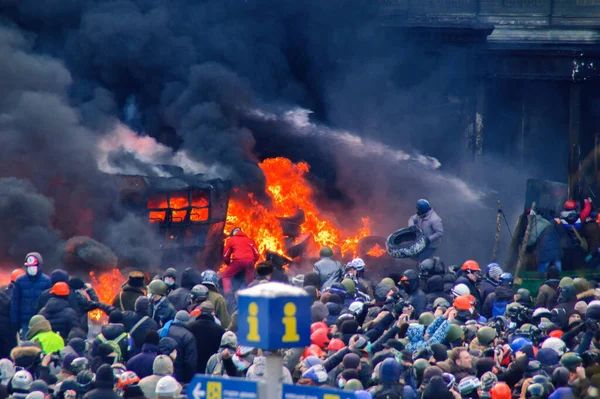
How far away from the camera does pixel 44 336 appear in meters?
10.9

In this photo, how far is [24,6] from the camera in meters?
20.5

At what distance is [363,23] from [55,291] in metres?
11.5

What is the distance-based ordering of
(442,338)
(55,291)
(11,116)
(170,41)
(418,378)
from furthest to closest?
(170,41)
(11,116)
(55,291)
(442,338)
(418,378)

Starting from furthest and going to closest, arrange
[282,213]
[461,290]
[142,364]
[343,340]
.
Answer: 1. [282,213]
2. [461,290]
3. [343,340]
4. [142,364]

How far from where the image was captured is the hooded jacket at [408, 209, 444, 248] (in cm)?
1667

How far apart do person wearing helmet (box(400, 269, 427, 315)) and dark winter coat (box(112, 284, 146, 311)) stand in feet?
9.86

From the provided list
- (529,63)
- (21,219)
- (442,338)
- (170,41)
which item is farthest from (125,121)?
(442,338)

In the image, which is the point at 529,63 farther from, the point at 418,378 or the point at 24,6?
the point at 418,378

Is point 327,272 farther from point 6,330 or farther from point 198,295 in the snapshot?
point 6,330

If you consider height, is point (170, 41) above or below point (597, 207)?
above

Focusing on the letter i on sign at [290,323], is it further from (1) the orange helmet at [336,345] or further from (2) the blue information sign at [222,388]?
(1) the orange helmet at [336,345]

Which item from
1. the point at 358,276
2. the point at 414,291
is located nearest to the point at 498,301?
the point at 414,291

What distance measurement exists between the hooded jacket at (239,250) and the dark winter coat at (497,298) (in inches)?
148

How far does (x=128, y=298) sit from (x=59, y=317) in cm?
107
